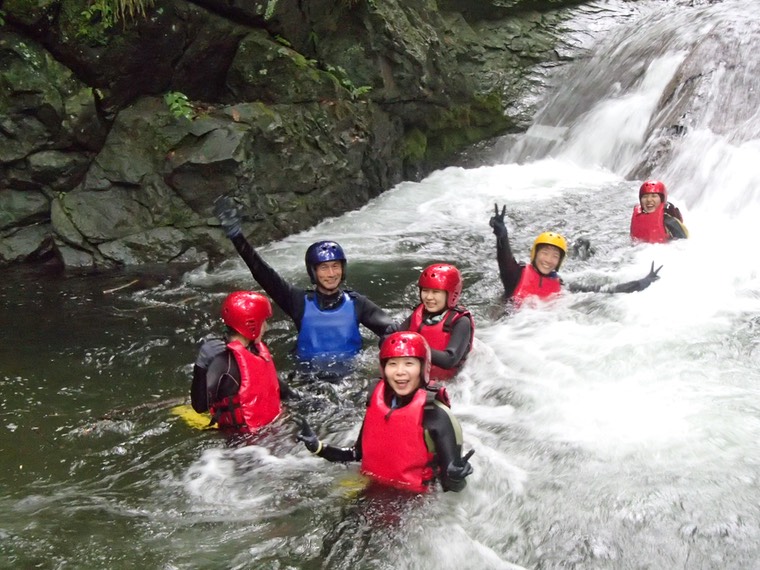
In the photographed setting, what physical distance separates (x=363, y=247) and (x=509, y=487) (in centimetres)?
524

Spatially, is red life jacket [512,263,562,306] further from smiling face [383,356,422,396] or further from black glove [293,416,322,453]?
black glove [293,416,322,453]

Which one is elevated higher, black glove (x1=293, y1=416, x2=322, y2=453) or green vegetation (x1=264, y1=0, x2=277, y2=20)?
green vegetation (x1=264, y1=0, x2=277, y2=20)

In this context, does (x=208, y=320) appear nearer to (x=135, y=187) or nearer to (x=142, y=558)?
(x=135, y=187)

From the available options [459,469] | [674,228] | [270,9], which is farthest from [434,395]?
[270,9]

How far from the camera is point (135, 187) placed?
820 centimetres

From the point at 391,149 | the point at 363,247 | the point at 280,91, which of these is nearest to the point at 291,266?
the point at 363,247

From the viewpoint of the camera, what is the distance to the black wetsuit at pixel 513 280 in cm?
623

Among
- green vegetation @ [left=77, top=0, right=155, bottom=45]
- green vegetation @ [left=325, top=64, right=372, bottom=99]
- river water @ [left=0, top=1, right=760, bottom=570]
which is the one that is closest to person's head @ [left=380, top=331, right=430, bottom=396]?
river water @ [left=0, top=1, right=760, bottom=570]

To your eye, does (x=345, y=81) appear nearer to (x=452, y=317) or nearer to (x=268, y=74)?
(x=268, y=74)

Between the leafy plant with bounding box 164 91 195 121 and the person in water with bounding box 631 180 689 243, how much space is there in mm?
5464

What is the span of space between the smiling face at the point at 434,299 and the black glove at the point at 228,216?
1447 millimetres

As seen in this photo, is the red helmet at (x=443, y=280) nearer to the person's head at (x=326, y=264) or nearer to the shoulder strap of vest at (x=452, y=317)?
the shoulder strap of vest at (x=452, y=317)

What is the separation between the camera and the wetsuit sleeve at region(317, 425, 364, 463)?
372 cm

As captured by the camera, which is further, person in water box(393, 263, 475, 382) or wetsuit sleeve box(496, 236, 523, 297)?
wetsuit sleeve box(496, 236, 523, 297)
